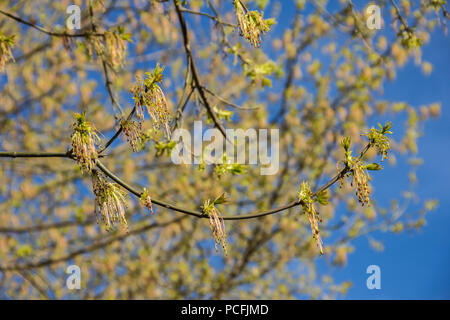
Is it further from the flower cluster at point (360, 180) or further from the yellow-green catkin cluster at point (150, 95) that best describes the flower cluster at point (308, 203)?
the yellow-green catkin cluster at point (150, 95)

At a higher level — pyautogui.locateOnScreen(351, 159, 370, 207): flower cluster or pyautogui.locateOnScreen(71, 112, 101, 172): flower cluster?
pyautogui.locateOnScreen(71, 112, 101, 172): flower cluster

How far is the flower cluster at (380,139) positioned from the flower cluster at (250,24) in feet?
1.96

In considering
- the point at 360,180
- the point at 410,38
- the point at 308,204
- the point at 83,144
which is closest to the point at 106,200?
the point at 83,144

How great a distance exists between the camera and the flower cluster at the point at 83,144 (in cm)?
160

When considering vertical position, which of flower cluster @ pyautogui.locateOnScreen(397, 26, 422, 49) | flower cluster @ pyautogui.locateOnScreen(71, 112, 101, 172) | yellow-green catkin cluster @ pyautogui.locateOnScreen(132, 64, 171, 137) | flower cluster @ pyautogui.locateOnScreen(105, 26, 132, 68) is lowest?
flower cluster @ pyautogui.locateOnScreen(71, 112, 101, 172)

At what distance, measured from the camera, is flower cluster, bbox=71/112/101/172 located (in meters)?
1.60

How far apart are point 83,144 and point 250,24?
850mm

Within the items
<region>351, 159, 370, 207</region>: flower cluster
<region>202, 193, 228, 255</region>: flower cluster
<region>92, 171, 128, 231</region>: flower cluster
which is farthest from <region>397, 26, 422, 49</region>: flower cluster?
<region>92, 171, 128, 231</region>: flower cluster

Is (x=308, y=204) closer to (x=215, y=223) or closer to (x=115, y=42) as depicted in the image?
(x=215, y=223)

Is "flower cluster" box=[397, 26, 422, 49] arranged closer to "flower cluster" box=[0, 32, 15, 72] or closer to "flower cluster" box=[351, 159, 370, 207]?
"flower cluster" box=[351, 159, 370, 207]

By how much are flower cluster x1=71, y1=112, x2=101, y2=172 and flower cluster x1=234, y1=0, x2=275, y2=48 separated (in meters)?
0.74

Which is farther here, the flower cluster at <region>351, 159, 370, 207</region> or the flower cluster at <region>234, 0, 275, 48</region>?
the flower cluster at <region>234, 0, 275, 48</region>

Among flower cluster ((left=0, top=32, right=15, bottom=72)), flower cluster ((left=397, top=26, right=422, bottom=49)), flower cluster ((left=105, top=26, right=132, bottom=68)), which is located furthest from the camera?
flower cluster ((left=397, top=26, right=422, bottom=49))
